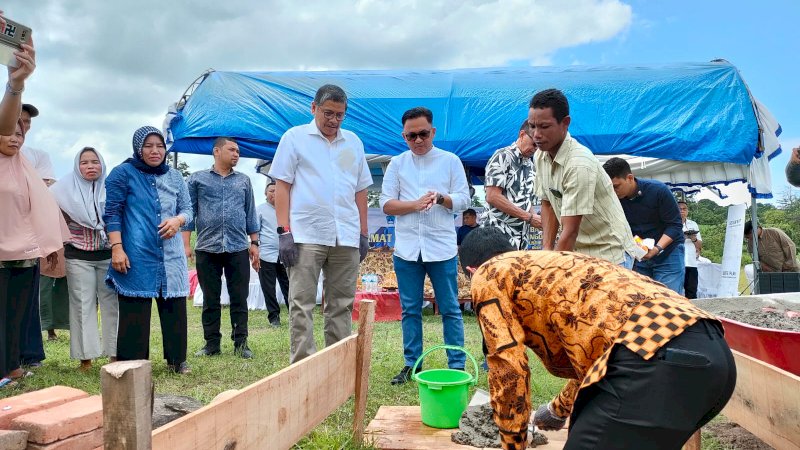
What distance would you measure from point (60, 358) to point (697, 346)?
5515 millimetres

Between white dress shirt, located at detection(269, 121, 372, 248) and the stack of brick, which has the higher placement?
white dress shirt, located at detection(269, 121, 372, 248)

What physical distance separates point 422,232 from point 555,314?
7.99 feet

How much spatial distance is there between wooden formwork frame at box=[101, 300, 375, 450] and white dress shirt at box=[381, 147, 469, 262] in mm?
1440

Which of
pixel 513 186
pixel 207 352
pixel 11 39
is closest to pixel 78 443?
pixel 11 39

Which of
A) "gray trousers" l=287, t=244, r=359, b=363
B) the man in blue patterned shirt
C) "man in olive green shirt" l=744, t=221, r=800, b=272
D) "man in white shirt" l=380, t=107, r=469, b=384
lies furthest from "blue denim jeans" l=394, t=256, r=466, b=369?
"man in olive green shirt" l=744, t=221, r=800, b=272

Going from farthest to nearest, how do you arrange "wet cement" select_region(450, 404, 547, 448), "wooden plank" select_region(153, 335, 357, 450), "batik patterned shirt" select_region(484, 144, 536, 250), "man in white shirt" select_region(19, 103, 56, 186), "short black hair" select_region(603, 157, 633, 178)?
"man in white shirt" select_region(19, 103, 56, 186), "short black hair" select_region(603, 157, 633, 178), "batik patterned shirt" select_region(484, 144, 536, 250), "wet cement" select_region(450, 404, 547, 448), "wooden plank" select_region(153, 335, 357, 450)

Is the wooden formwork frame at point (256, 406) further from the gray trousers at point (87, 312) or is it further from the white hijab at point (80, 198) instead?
the white hijab at point (80, 198)

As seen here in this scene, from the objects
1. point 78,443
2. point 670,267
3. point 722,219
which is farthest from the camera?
point 722,219

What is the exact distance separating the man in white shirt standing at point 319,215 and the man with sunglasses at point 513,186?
3.78 ft

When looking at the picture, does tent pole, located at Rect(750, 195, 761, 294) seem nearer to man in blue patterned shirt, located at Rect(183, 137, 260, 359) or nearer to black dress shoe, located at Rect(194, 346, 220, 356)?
man in blue patterned shirt, located at Rect(183, 137, 260, 359)

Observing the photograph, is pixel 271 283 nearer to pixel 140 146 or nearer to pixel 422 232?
pixel 140 146

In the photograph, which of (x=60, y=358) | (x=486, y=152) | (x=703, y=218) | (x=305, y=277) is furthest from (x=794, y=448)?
(x=703, y=218)

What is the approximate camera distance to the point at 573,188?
10.00 feet

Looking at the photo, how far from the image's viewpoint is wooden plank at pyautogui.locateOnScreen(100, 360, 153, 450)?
1.18 meters
